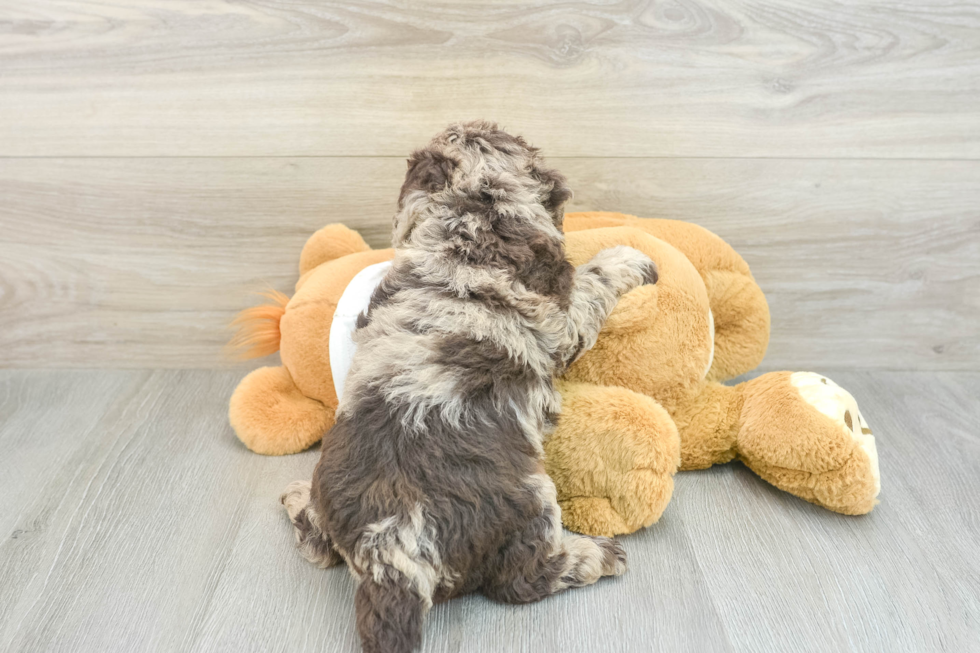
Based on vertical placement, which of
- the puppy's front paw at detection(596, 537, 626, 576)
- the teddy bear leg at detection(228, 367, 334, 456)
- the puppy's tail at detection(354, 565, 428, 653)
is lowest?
the teddy bear leg at detection(228, 367, 334, 456)

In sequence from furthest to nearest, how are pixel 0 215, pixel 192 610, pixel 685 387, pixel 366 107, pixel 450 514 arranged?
pixel 0 215
pixel 366 107
pixel 685 387
pixel 192 610
pixel 450 514

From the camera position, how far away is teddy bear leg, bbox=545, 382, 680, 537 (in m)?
1.15

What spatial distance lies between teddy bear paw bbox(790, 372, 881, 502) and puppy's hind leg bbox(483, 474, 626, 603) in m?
0.47

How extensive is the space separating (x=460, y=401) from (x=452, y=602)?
1.06ft

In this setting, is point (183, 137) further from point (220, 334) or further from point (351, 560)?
point (351, 560)

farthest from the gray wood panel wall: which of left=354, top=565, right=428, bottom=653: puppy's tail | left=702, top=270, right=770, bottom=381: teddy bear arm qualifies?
left=354, top=565, right=428, bottom=653: puppy's tail

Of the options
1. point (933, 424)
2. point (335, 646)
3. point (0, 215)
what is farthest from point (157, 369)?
point (933, 424)

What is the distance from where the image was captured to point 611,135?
1.53 m

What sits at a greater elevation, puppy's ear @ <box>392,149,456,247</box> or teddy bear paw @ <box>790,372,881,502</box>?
puppy's ear @ <box>392,149,456,247</box>

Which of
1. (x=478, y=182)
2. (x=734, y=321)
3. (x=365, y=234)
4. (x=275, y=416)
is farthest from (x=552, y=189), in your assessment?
(x=275, y=416)

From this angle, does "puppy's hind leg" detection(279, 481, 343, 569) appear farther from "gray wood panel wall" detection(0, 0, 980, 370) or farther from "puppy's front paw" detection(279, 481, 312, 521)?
"gray wood panel wall" detection(0, 0, 980, 370)

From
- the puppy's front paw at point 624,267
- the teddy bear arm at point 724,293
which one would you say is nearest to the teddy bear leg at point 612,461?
the puppy's front paw at point 624,267

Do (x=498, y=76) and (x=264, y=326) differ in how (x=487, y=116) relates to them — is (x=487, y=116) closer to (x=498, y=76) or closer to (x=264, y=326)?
(x=498, y=76)

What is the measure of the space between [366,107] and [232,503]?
2.85 feet
